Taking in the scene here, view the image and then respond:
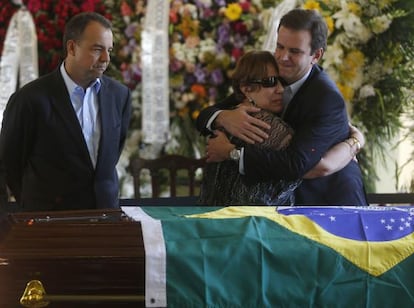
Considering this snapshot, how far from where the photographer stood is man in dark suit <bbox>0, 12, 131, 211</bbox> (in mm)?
2912

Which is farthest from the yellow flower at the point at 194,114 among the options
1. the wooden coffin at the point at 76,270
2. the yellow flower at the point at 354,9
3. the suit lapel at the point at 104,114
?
the wooden coffin at the point at 76,270

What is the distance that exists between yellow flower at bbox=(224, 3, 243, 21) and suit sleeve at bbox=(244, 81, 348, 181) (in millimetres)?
1479

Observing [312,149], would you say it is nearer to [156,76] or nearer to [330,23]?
[330,23]

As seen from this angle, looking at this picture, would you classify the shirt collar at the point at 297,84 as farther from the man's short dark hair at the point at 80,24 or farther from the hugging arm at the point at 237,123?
the man's short dark hair at the point at 80,24

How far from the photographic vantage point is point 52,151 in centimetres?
292

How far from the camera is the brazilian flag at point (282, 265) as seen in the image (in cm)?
188

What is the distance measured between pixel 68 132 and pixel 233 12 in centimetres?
135

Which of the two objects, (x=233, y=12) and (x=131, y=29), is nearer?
(x=233, y=12)

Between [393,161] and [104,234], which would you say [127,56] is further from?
[104,234]

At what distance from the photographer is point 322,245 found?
76.7 inches

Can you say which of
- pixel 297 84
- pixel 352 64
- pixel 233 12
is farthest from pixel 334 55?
pixel 297 84

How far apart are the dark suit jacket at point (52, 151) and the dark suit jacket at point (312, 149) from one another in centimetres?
60

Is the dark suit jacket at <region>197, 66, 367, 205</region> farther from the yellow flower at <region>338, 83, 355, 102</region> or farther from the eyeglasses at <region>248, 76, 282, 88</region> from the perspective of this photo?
the yellow flower at <region>338, 83, 355, 102</region>

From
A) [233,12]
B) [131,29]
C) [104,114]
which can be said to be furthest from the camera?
[131,29]
